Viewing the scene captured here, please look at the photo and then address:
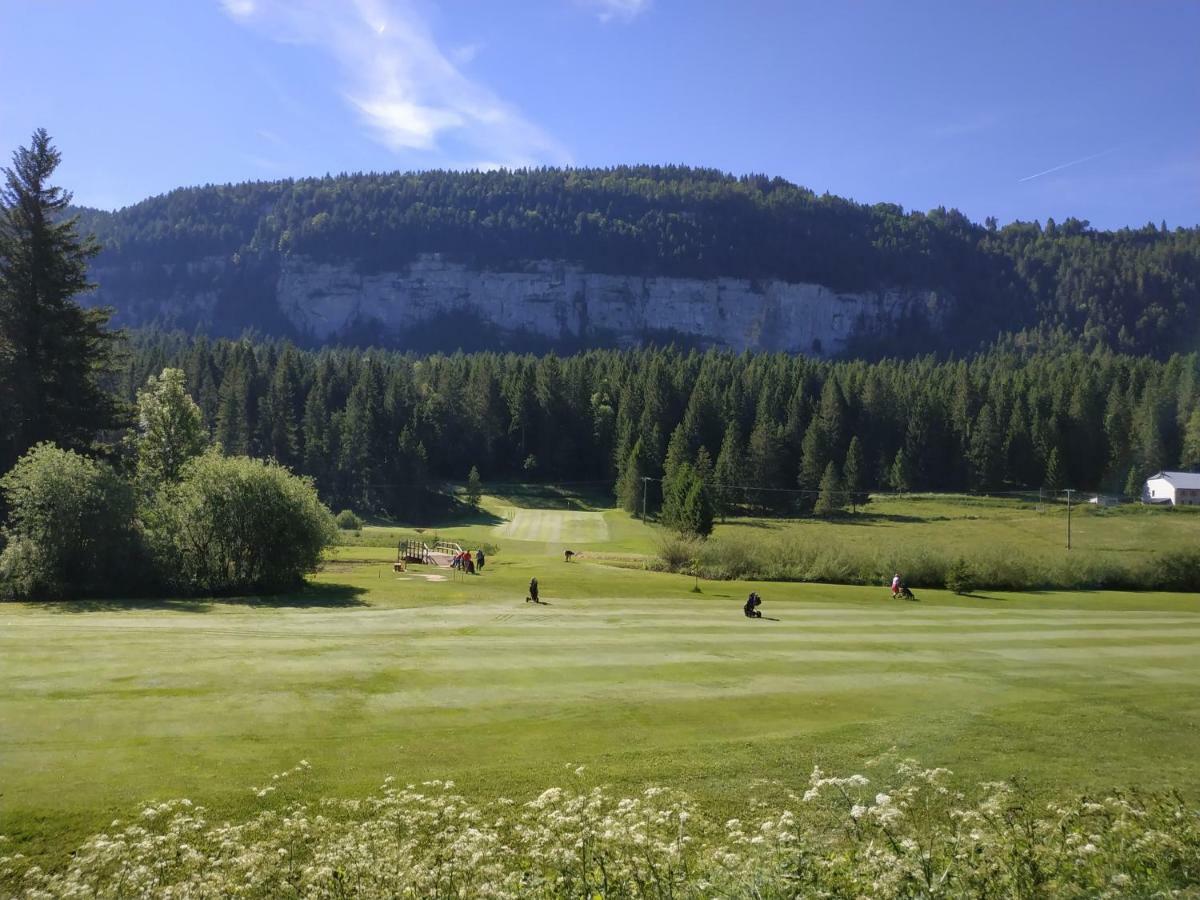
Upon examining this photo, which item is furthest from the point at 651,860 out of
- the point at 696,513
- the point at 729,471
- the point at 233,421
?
the point at 233,421

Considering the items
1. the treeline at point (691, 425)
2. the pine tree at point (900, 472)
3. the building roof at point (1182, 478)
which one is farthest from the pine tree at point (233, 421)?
the building roof at point (1182, 478)

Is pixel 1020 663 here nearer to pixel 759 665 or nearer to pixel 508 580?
pixel 759 665

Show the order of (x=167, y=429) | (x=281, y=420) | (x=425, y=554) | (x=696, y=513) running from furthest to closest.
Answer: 1. (x=281, y=420)
2. (x=696, y=513)
3. (x=425, y=554)
4. (x=167, y=429)

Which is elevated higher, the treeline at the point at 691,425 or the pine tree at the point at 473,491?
the treeline at the point at 691,425

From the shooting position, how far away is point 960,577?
49406 millimetres

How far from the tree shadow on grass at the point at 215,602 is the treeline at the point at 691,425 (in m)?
68.2

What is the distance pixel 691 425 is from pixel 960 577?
249 feet

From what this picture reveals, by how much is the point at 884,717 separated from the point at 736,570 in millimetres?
34747

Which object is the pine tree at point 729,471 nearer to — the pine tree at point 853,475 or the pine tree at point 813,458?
the pine tree at point 813,458

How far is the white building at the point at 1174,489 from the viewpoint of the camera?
113125 mm

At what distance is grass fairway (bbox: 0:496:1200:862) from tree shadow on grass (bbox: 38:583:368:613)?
0.40 meters

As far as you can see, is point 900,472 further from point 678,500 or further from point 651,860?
point 651,860

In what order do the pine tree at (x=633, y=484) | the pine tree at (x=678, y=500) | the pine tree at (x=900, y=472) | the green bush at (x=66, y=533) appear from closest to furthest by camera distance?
the green bush at (x=66, y=533)
the pine tree at (x=678, y=500)
the pine tree at (x=633, y=484)
the pine tree at (x=900, y=472)

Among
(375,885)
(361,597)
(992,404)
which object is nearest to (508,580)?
(361,597)
